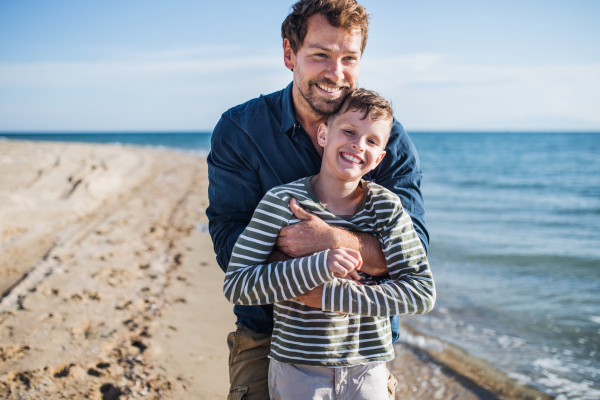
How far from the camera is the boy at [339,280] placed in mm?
1896

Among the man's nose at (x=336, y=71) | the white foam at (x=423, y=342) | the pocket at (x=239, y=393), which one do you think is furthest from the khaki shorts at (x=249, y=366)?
the white foam at (x=423, y=342)

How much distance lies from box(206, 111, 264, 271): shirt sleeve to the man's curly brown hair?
2.24ft

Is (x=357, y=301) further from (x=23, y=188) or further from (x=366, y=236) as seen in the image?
(x=23, y=188)

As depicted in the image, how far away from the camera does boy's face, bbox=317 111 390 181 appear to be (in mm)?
2137

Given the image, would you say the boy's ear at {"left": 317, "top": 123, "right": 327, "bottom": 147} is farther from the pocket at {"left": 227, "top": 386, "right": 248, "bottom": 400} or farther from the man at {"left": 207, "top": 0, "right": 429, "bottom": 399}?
the pocket at {"left": 227, "top": 386, "right": 248, "bottom": 400}

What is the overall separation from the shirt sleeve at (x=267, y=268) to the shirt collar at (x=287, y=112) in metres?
0.63

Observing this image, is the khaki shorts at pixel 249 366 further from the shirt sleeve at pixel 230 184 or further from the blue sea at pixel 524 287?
the blue sea at pixel 524 287

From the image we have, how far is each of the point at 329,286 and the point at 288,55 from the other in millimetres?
1721

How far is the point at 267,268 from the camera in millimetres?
1946

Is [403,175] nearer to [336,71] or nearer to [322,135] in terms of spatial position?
[322,135]

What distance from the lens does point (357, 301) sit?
1.87 metres

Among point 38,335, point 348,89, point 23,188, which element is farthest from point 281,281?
point 23,188

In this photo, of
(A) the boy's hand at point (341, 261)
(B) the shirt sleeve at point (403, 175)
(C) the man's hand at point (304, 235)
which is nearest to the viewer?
(A) the boy's hand at point (341, 261)

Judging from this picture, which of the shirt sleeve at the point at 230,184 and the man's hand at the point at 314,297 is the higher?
the shirt sleeve at the point at 230,184
